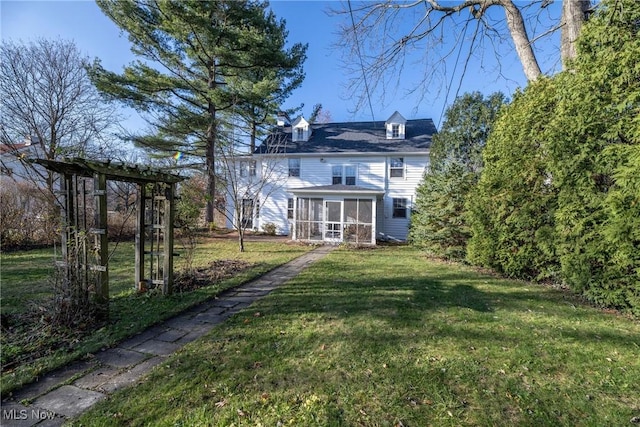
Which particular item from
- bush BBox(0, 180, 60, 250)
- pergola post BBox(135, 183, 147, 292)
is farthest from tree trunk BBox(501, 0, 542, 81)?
bush BBox(0, 180, 60, 250)

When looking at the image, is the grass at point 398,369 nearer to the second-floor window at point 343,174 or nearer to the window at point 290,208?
the second-floor window at point 343,174

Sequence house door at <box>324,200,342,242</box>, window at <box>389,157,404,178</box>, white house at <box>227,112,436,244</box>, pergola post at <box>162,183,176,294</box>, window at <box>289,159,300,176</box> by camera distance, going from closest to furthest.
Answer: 1. pergola post at <box>162,183,176,294</box>
2. house door at <box>324,200,342,242</box>
3. white house at <box>227,112,436,244</box>
4. window at <box>389,157,404,178</box>
5. window at <box>289,159,300,176</box>

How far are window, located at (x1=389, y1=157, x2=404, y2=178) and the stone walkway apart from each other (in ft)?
41.8

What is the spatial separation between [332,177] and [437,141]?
626 centimetres

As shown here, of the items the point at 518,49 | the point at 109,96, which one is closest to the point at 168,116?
the point at 109,96

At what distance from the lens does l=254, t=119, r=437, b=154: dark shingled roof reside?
51.0 feet

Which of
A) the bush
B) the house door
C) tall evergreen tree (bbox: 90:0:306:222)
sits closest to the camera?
the bush

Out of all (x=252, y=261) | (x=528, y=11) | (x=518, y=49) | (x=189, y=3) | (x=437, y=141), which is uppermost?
(x=189, y=3)

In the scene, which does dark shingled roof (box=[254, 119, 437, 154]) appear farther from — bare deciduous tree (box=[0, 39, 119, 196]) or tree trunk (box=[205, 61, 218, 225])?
bare deciduous tree (box=[0, 39, 119, 196])

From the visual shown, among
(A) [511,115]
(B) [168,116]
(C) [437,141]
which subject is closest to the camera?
(A) [511,115]

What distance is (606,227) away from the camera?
419cm

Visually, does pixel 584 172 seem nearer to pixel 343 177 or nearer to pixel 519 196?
pixel 519 196

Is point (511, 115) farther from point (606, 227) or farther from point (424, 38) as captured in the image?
point (606, 227)

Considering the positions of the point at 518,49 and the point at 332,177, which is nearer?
the point at 518,49
